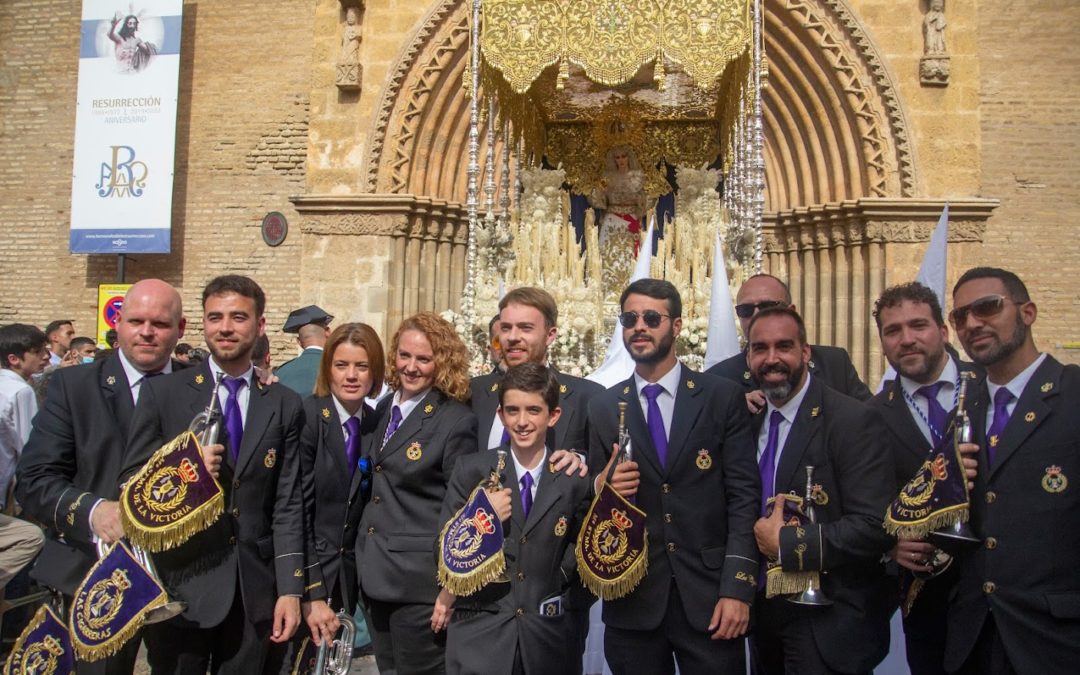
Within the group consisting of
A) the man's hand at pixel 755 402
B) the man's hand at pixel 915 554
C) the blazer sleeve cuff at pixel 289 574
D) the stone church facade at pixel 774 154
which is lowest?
the blazer sleeve cuff at pixel 289 574

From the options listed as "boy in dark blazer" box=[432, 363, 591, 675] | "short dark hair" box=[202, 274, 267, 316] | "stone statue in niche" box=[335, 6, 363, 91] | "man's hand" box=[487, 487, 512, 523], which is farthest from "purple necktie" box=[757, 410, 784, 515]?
"stone statue in niche" box=[335, 6, 363, 91]

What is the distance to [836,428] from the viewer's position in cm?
294

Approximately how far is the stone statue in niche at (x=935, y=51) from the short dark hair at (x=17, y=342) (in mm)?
8699

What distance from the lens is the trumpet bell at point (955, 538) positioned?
2.73 meters

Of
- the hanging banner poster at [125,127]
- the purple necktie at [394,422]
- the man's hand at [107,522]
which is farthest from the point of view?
the hanging banner poster at [125,127]

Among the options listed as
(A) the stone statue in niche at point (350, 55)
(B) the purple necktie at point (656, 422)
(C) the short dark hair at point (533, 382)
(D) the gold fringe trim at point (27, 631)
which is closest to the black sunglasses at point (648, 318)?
(B) the purple necktie at point (656, 422)

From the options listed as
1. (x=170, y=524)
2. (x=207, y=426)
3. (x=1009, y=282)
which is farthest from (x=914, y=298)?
(x=170, y=524)

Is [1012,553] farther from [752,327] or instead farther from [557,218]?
[557,218]

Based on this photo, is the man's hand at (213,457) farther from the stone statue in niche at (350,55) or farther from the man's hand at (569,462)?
the stone statue in niche at (350,55)

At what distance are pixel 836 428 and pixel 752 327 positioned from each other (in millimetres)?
455

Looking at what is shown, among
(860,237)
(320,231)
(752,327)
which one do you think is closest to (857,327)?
(860,237)

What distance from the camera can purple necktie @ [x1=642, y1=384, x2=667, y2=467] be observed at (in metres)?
3.04

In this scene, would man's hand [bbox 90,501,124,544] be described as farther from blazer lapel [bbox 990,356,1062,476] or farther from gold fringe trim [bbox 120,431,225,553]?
blazer lapel [bbox 990,356,1062,476]

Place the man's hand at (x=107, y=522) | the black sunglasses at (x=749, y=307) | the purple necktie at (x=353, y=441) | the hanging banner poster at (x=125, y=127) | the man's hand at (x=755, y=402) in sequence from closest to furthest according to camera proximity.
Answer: the man's hand at (x=107, y=522)
the man's hand at (x=755, y=402)
the purple necktie at (x=353, y=441)
the black sunglasses at (x=749, y=307)
the hanging banner poster at (x=125, y=127)
